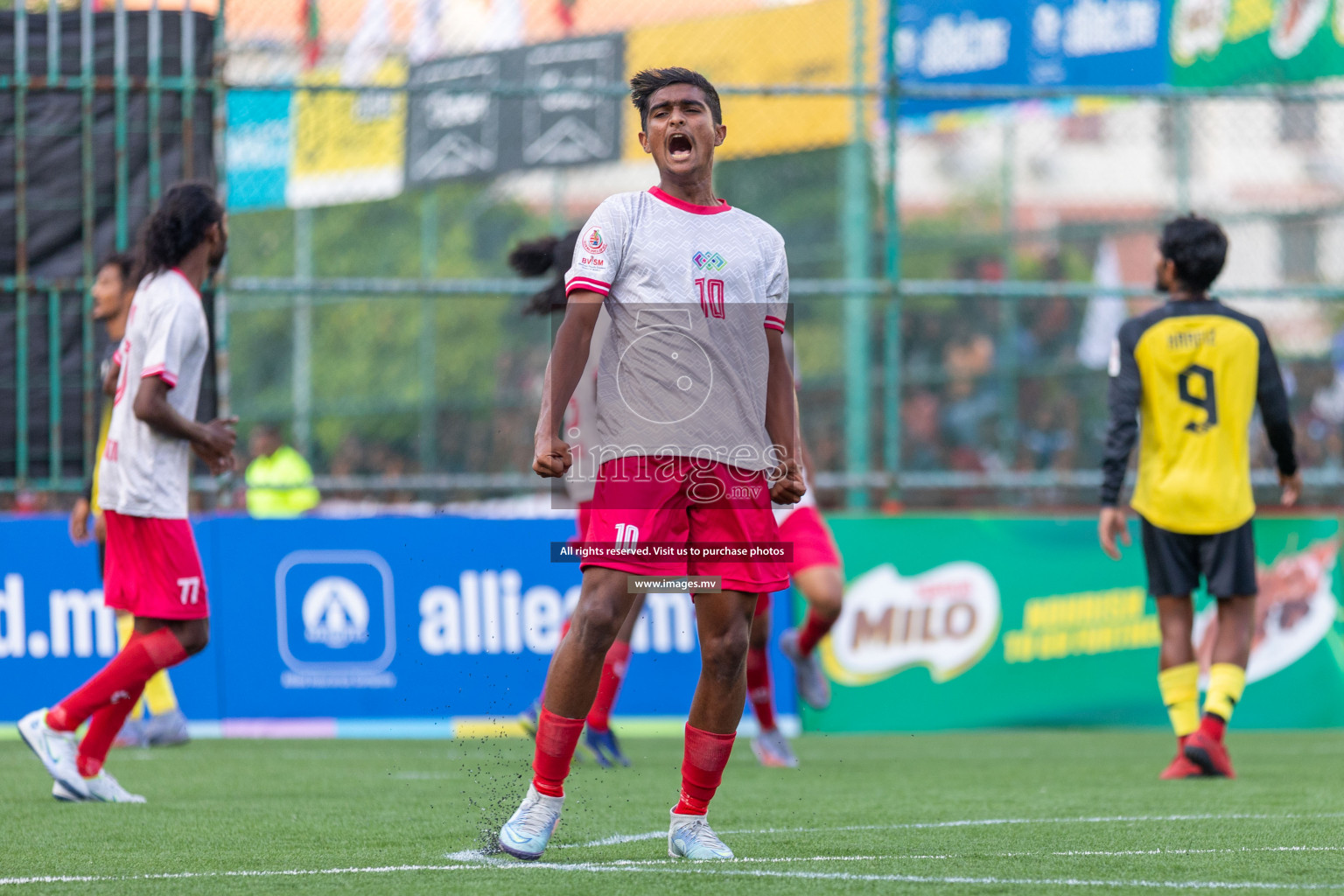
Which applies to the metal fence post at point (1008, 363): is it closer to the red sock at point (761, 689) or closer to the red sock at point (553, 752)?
the red sock at point (761, 689)

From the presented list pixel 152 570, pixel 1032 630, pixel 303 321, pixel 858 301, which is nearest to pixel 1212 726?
pixel 1032 630

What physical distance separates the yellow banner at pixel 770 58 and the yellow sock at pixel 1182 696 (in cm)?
558

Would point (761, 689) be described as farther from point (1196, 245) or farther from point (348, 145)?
point (348, 145)

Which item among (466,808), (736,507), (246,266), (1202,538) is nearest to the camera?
(736,507)

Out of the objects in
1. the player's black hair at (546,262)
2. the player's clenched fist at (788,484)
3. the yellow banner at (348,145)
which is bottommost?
the player's clenched fist at (788,484)

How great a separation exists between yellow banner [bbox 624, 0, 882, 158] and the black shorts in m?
5.28

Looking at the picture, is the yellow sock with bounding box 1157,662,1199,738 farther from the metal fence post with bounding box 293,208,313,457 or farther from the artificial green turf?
the metal fence post with bounding box 293,208,313,457

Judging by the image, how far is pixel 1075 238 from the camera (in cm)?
1686

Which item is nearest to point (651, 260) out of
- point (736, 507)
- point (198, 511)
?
point (736, 507)

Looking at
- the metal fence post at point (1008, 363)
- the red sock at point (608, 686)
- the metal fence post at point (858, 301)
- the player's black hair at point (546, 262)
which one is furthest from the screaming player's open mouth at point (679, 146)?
the metal fence post at point (1008, 363)

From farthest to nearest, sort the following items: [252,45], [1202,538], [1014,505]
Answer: [1014,505] → [252,45] → [1202,538]

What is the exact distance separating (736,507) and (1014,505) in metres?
9.49

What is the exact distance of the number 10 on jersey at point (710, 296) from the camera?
448 centimetres

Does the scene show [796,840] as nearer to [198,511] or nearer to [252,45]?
[198,511]
